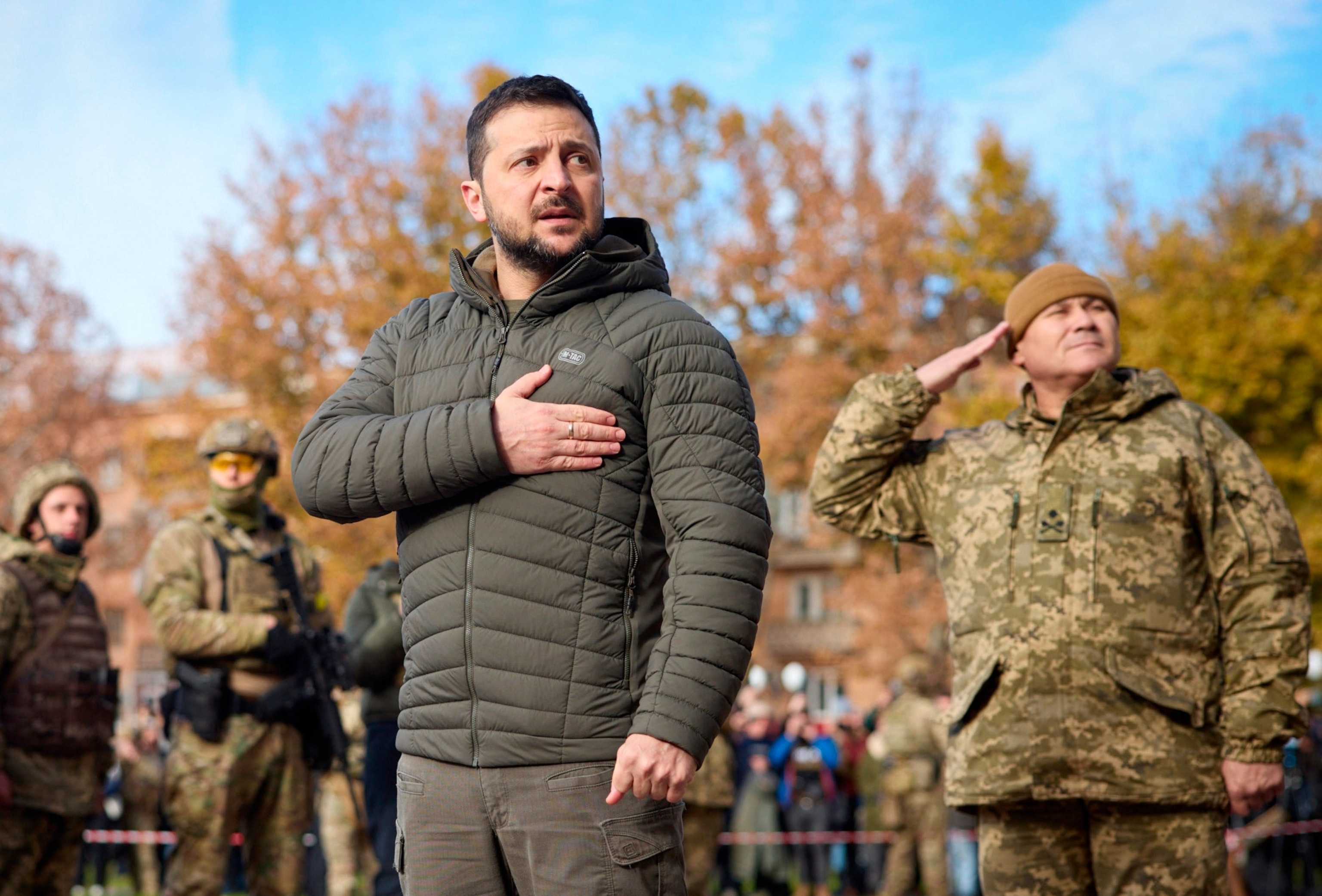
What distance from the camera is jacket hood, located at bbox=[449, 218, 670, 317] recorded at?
3363 mm

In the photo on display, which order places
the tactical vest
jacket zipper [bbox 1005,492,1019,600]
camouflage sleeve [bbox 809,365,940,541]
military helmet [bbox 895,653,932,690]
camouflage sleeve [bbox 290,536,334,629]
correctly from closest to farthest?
1. jacket zipper [bbox 1005,492,1019,600]
2. camouflage sleeve [bbox 809,365,940,541]
3. the tactical vest
4. camouflage sleeve [bbox 290,536,334,629]
5. military helmet [bbox 895,653,932,690]

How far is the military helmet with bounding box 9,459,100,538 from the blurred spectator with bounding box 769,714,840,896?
9.28 m

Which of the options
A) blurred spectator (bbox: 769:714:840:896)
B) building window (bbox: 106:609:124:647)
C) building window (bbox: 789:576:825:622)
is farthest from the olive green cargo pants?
building window (bbox: 106:609:124:647)

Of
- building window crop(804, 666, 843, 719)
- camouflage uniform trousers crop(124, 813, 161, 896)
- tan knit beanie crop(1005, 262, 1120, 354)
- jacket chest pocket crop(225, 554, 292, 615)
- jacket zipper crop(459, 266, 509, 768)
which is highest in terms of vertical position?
building window crop(804, 666, 843, 719)

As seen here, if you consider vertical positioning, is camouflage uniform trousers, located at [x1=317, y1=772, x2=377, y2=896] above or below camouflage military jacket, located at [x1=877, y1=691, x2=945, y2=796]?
below

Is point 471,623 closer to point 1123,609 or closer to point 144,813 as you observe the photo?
point 1123,609

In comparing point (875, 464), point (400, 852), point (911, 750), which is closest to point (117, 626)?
point (911, 750)

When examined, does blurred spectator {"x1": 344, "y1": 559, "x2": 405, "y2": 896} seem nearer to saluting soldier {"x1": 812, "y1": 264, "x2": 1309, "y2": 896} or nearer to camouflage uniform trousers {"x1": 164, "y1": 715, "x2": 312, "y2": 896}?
camouflage uniform trousers {"x1": 164, "y1": 715, "x2": 312, "y2": 896}

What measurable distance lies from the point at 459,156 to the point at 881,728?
1635 cm

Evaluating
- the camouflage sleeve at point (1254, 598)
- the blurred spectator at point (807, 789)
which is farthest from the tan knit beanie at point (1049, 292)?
the blurred spectator at point (807, 789)

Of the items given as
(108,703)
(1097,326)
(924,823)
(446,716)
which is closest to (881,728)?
(924,823)

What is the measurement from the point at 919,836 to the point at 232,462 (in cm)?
902

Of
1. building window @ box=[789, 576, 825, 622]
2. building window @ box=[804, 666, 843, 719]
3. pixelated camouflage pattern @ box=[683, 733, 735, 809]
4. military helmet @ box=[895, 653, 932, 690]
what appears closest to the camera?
pixelated camouflage pattern @ box=[683, 733, 735, 809]

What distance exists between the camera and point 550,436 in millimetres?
3170
